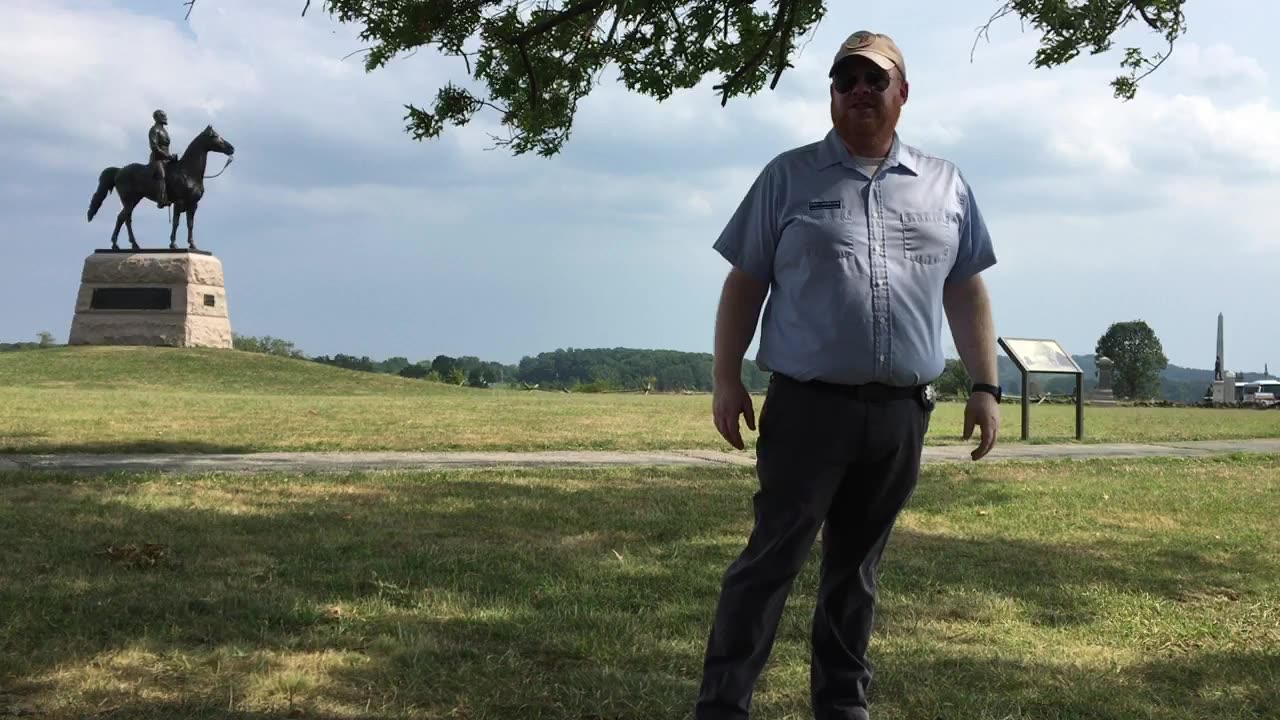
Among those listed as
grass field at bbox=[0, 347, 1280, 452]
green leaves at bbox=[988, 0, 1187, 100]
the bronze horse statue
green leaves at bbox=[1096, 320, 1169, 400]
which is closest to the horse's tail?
the bronze horse statue

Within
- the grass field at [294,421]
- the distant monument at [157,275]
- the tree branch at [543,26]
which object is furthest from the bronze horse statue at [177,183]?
the tree branch at [543,26]

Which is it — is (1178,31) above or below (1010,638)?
above

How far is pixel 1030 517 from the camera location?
6.79 metres

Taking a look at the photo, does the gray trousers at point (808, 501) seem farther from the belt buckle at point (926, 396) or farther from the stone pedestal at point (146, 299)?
the stone pedestal at point (146, 299)

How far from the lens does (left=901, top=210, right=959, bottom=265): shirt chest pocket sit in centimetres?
262

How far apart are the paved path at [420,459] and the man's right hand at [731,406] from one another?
6384 mm

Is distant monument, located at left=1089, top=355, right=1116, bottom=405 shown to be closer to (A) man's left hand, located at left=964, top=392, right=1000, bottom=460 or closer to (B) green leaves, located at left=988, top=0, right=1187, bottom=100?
(B) green leaves, located at left=988, top=0, right=1187, bottom=100

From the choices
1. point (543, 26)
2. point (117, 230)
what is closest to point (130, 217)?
point (117, 230)

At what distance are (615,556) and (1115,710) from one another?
2439mm

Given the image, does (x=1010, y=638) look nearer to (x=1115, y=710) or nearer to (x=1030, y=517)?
(x=1115, y=710)

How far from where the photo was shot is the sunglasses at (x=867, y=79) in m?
2.57

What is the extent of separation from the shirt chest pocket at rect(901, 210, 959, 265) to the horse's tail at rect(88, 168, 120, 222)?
36.1 meters

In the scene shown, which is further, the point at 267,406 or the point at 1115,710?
the point at 267,406

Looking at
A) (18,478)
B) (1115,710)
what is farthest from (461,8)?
(1115,710)
